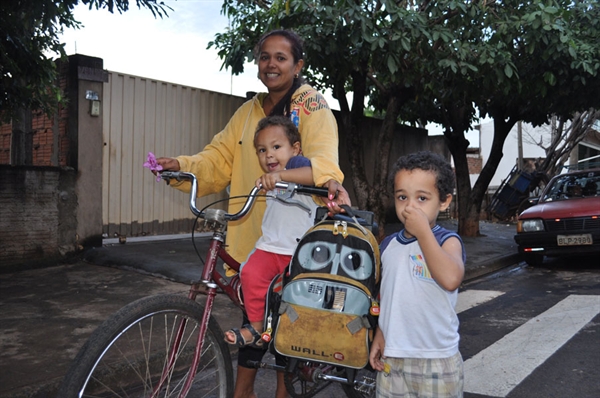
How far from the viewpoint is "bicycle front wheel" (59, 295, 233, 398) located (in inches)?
83.3

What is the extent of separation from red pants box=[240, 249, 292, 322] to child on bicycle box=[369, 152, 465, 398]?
63 centimetres

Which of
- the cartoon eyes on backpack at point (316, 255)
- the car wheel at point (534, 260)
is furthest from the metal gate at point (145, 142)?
the cartoon eyes on backpack at point (316, 255)

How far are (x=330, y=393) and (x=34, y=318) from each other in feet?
9.04

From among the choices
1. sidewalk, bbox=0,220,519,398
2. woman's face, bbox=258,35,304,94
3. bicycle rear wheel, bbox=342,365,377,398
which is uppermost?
woman's face, bbox=258,35,304,94

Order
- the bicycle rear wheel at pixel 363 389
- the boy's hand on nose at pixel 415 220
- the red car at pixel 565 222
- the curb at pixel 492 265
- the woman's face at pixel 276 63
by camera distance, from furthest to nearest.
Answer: the red car at pixel 565 222 → the curb at pixel 492 265 → the woman's face at pixel 276 63 → the bicycle rear wheel at pixel 363 389 → the boy's hand on nose at pixel 415 220

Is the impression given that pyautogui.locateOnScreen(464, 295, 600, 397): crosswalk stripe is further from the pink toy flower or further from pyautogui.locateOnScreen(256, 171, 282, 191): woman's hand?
the pink toy flower

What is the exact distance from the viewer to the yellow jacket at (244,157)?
2871 mm

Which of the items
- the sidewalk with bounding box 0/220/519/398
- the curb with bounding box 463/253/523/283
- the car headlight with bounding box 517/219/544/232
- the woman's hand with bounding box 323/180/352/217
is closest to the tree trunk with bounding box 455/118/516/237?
the curb with bounding box 463/253/523/283

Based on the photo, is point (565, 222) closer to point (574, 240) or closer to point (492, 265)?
point (574, 240)

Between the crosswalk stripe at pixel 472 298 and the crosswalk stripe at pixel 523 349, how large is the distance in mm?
793

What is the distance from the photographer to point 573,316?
577 centimetres

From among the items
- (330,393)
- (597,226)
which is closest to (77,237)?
(330,393)

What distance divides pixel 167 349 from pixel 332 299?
0.77 meters

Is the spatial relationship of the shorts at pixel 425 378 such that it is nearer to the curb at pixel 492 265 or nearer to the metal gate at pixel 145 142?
the curb at pixel 492 265
